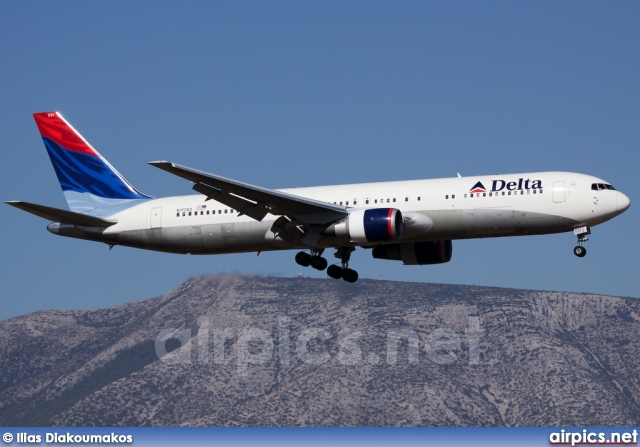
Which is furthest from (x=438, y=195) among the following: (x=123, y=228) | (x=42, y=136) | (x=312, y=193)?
(x=42, y=136)

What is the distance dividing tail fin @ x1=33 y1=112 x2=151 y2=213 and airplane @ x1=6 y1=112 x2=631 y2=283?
110 mm

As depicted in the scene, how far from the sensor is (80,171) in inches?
2445

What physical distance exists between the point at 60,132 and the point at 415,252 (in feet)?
72.3

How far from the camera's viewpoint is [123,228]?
57.8m

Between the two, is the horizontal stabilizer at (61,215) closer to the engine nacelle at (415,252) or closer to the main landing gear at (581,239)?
the engine nacelle at (415,252)

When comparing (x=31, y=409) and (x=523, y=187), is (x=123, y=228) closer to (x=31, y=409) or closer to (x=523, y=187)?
(x=523, y=187)

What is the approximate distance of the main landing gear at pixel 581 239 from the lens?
51188 millimetres

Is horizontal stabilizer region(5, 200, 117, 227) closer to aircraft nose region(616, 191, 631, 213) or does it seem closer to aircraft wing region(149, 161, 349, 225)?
aircraft wing region(149, 161, 349, 225)

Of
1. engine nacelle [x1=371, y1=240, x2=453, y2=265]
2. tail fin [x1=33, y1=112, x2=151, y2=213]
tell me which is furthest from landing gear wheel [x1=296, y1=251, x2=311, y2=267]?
tail fin [x1=33, y1=112, x2=151, y2=213]

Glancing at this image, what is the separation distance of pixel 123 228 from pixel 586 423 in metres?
153

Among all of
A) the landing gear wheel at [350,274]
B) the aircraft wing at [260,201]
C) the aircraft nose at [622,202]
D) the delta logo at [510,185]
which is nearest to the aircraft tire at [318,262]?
the landing gear wheel at [350,274]

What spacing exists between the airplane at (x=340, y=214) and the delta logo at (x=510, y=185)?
57mm

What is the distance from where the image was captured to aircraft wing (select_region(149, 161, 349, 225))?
50.3 meters

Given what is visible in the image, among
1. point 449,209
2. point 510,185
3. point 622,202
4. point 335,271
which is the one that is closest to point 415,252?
point 335,271
